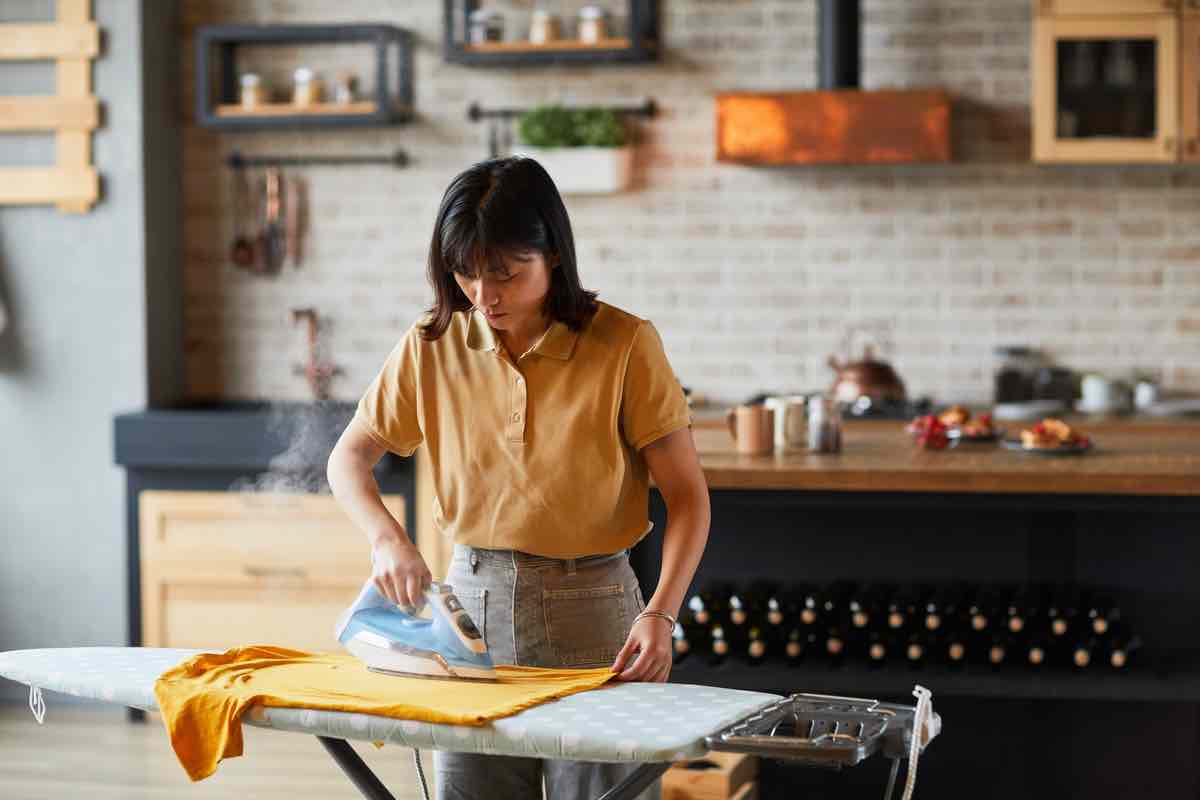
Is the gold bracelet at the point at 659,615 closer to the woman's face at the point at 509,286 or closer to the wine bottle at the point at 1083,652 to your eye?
the woman's face at the point at 509,286

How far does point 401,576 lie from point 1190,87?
3.67m

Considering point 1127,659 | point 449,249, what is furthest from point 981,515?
point 449,249

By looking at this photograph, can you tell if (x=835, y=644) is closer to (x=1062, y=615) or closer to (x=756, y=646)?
(x=756, y=646)

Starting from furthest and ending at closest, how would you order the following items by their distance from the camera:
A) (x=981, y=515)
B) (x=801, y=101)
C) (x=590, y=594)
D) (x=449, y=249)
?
(x=801, y=101), (x=981, y=515), (x=590, y=594), (x=449, y=249)

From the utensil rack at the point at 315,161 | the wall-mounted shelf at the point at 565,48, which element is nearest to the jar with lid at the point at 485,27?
the wall-mounted shelf at the point at 565,48

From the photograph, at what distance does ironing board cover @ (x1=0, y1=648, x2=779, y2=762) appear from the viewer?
1818 millimetres

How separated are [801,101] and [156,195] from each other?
2.25m

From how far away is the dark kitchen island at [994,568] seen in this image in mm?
3223

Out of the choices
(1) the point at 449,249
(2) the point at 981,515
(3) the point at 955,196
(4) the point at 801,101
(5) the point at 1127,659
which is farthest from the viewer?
(3) the point at 955,196

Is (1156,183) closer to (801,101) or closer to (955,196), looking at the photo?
(955,196)

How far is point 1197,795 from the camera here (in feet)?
11.5

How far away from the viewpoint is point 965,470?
319 cm

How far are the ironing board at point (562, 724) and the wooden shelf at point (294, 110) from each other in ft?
11.2

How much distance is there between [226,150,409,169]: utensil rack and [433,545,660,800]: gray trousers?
138 inches
